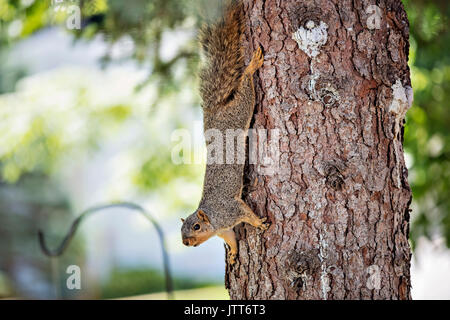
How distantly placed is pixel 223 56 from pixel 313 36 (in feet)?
0.93

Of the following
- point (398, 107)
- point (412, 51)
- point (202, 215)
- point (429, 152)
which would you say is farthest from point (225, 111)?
point (429, 152)

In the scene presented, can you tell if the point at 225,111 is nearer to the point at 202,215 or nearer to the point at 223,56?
the point at 223,56

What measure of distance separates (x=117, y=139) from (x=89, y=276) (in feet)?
6.48

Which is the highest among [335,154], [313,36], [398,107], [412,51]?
[412,51]

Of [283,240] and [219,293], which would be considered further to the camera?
[219,293]

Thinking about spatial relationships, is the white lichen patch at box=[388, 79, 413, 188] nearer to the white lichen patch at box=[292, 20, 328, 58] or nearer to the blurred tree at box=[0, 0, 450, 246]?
the white lichen patch at box=[292, 20, 328, 58]

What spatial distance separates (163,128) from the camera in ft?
9.50

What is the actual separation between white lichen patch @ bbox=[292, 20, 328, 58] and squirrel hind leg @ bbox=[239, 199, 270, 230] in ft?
1.36

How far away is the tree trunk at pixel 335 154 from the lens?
1135 millimetres

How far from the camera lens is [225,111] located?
1.33 m

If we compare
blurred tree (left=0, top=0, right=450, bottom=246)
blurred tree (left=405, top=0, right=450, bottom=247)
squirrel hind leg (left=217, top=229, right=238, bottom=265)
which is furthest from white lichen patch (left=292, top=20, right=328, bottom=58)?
blurred tree (left=405, top=0, right=450, bottom=247)

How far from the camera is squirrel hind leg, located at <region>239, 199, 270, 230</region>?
3.92ft

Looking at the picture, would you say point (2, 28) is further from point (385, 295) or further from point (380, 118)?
point (385, 295)

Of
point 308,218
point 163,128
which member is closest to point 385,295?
point 308,218
